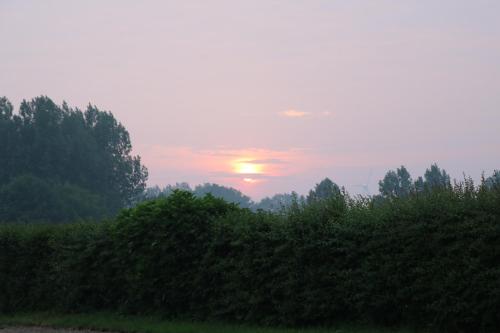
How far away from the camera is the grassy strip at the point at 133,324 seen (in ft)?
47.8

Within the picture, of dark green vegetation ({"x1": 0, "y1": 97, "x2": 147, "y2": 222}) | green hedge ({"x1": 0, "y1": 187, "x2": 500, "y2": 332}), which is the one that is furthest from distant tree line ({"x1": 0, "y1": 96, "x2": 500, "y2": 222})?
green hedge ({"x1": 0, "y1": 187, "x2": 500, "y2": 332})

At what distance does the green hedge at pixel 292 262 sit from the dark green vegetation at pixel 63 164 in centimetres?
5959

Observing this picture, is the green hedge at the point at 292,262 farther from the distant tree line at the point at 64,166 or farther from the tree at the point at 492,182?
the distant tree line at the point at 64,166

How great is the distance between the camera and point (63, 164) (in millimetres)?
94562

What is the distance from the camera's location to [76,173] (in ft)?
314

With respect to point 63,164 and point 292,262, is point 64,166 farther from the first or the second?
point 292,262

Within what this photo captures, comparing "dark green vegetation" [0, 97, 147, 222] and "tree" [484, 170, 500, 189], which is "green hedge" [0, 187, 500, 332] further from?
"dark green vegetation" [0, 97, 147, 222]

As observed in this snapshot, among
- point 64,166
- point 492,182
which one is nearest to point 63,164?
point 64,166

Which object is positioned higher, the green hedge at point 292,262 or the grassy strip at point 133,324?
the green hedge at point 292,262

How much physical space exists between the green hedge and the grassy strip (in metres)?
0.46

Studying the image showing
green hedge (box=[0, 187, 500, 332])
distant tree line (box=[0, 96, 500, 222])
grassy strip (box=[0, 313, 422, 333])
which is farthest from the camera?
distant tree line (box=[0, 96, 500, 222])

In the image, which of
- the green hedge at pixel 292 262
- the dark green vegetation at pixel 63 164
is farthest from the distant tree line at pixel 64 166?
the green hedge at pixel 292 262

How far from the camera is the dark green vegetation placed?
78562 millimetres

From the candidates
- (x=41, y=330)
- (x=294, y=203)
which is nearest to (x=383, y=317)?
(x=294, y=203)
